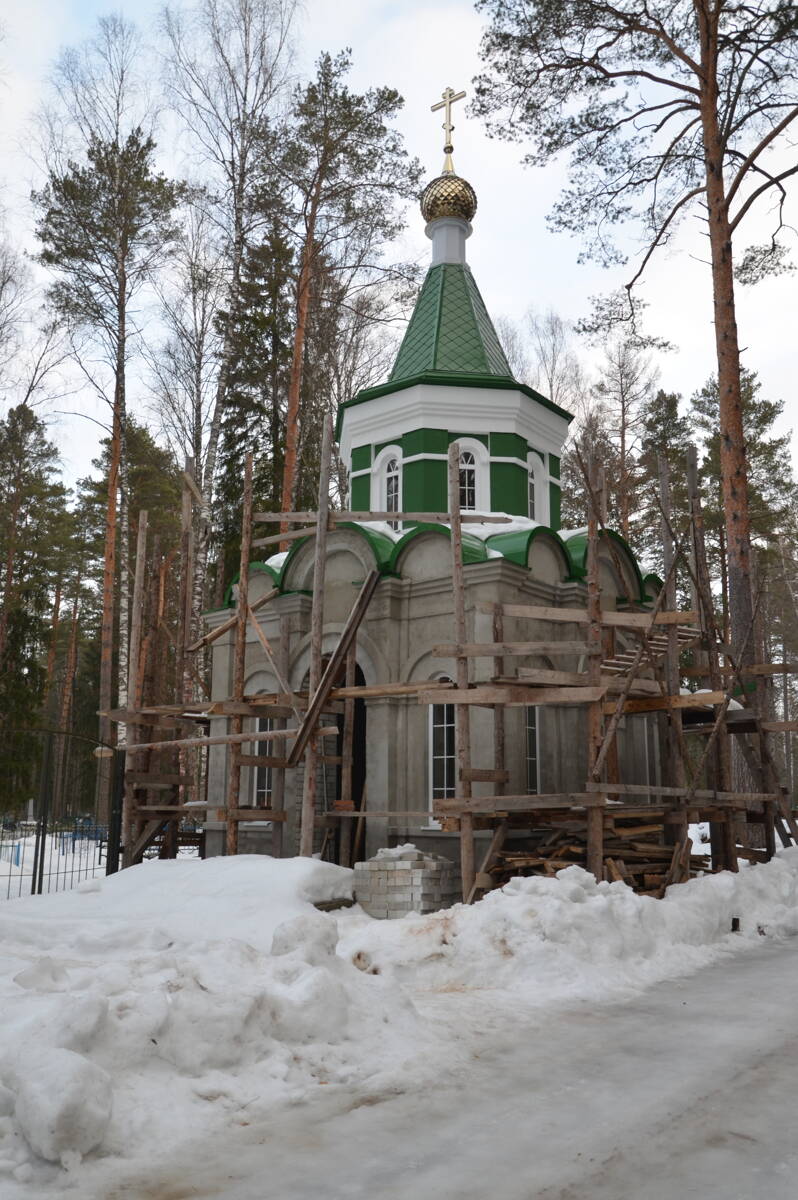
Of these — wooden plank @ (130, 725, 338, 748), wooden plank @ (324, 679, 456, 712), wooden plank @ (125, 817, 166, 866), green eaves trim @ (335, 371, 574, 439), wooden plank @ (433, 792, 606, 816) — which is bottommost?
wooden plank @ (125, 817, 166, 866)

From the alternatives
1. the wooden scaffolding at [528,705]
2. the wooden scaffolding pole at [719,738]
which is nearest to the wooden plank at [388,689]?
the wooden scaffolding at [528,705]

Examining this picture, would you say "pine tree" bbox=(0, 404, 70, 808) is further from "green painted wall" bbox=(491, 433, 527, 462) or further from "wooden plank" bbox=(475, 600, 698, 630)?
"wooden plank" bbox=(475, 600, 698, 630)

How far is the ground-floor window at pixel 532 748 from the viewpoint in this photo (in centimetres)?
1234

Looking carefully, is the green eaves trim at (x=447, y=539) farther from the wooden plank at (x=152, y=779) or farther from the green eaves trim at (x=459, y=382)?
the wooden plank at (x=152, y=779)

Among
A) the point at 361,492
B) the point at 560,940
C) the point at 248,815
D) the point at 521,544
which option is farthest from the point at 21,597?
the point at 560,940

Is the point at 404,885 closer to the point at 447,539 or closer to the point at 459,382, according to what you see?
the point at 447,539

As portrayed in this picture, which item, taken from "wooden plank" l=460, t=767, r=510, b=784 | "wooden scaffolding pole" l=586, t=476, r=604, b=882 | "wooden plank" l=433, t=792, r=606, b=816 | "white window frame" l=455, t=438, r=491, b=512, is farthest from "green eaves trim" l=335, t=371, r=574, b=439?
"wooden plank" l=433, t=792, r=606, b=816

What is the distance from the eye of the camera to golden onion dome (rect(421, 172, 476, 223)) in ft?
57.7

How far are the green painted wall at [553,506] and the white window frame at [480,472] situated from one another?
4.74 ft

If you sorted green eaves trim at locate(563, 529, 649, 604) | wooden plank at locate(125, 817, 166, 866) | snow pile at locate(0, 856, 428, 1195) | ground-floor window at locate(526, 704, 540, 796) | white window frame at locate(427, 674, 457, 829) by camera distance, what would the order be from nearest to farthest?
snow pile at locate(0, 856, 428, 1195) < white window frame at locate(427, 674, 457, 829) < ground-floor window at locate(526, 704, 540, 796) < green eaves trim at locate(563, 529, 649, 604) < wooden plank at locate(125, 817, 166, 866)

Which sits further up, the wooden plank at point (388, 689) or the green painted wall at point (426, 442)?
the green painted wall at point (426, 442)

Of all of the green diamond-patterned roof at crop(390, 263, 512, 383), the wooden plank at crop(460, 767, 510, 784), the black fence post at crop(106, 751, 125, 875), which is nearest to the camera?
the wooden plank at crop(460, 767, 510, 784)

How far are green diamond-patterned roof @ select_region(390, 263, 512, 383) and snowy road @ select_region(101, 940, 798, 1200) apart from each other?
11.8 m

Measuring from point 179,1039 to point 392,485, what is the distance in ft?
39.8
